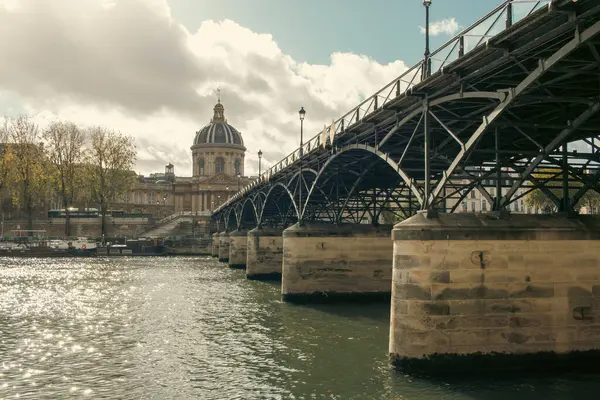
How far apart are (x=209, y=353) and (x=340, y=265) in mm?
15590

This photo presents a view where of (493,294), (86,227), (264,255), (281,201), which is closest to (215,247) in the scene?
(86,227)

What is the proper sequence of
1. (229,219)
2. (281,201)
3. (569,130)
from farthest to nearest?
(229,219)
(281,201)
(569,130)

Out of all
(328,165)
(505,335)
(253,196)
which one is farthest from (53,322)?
(253,196)

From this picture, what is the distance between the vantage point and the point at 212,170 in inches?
7377

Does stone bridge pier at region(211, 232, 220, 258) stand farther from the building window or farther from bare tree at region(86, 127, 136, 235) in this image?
the building window

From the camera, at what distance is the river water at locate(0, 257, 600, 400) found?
17.4 m

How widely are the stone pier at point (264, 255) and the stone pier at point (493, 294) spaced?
36097mm

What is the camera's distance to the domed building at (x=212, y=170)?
17075 cm

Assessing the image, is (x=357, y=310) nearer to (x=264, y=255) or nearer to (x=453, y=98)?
(x=453, y=98)

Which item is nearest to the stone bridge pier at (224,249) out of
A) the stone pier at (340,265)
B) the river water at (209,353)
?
the river water at (209,353)

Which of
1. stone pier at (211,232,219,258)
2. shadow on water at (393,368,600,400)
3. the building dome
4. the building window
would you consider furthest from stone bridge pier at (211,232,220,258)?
the building dome

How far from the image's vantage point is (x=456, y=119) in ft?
68.8

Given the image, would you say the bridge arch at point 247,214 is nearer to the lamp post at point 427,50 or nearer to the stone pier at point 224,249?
the stone pier at point 224,249

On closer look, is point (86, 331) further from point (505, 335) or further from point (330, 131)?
point (505, 335)
